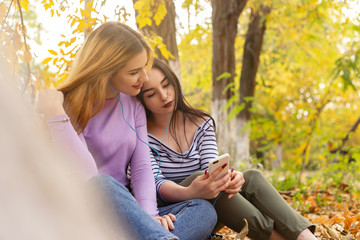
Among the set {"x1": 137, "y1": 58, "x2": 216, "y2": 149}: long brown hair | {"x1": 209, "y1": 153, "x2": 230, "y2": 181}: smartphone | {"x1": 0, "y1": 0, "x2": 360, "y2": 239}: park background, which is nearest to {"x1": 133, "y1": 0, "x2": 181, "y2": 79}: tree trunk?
{"x1": 0, "y1": 0, "x2": 360, "y2": 239}: park background

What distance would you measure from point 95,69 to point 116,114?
12.8 inches

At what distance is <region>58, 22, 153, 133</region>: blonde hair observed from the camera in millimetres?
2250

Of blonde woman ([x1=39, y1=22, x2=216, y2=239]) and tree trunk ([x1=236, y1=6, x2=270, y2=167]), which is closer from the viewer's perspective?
blonde woman ([x1=39, y1=22, x2=216, y2=239])

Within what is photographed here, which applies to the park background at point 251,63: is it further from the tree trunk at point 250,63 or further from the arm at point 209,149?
the arm at point 209,149

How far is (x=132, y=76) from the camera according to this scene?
7.66ft

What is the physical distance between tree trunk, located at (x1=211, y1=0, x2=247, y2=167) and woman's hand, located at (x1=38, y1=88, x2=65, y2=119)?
4.26 metres

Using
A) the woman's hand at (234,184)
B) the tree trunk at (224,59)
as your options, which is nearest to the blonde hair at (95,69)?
the woman's hand at (234,184)

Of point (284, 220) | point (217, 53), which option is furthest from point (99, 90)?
point (217, 53)

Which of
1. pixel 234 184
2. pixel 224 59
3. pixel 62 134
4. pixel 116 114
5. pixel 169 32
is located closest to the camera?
pixel 62 134

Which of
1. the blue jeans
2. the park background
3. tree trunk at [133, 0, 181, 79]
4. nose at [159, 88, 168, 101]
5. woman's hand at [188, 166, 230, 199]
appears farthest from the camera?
tree trunk at [133, 0, 181, 79]

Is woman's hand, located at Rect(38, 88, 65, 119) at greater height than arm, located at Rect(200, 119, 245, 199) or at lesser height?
greater

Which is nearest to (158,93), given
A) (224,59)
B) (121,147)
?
(121,147)

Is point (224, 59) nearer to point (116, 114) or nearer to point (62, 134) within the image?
point (116, 114)

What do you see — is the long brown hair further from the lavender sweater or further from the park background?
the park background
